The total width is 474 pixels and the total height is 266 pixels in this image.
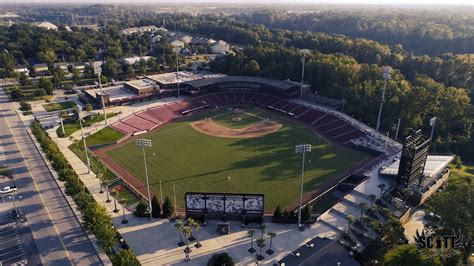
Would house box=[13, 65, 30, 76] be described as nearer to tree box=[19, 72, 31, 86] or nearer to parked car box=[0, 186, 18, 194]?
tree box=[19, 72, 31, 86]

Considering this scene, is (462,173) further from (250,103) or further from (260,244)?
(250,103)

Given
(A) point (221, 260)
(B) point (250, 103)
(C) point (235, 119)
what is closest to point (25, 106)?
(C) point (235, 119)

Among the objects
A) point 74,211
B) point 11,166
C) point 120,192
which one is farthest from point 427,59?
point 11,166

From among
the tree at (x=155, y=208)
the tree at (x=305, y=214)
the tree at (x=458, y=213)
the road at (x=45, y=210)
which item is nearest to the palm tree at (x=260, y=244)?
the tree at (x=305, y=214)

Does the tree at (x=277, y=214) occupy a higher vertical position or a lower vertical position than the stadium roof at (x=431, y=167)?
lower

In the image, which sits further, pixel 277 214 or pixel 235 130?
pixel 235 130

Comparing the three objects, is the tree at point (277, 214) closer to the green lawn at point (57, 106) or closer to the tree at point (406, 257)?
the tree at point (406, 257)
